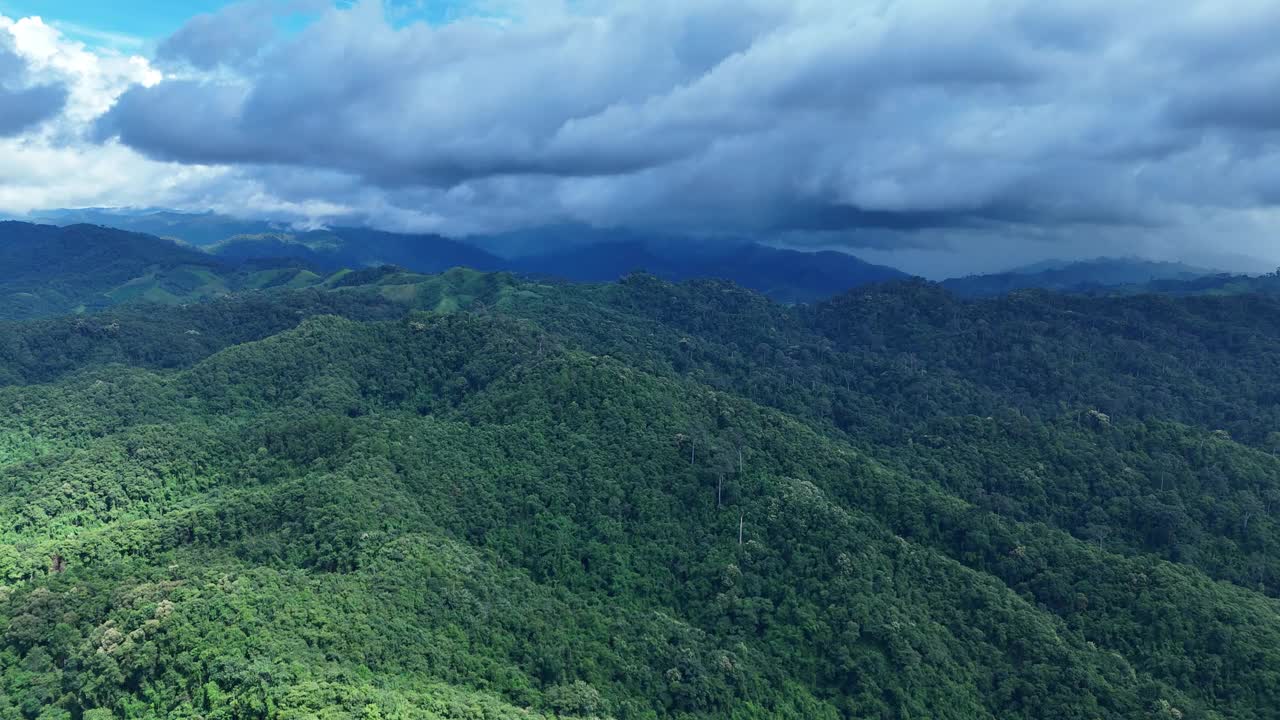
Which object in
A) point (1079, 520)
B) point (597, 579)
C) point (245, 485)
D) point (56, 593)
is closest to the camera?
point (56, 593)

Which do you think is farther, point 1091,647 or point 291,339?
point 291,339

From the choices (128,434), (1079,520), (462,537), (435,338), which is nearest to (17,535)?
(128,434)

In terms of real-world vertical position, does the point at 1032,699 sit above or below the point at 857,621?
below

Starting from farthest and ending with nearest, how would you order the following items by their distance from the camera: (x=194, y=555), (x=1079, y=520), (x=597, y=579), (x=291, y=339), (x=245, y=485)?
(x=291, y=339) → (x=1079, y=520) → (x=245, y=485) → (x=597, y=579) → (x=194, y=555)

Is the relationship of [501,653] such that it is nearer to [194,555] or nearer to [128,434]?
[194,555]

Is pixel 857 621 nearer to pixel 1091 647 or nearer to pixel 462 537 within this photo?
pixel 1091 647

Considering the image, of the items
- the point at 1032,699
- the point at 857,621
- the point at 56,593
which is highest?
the point at 56,593
